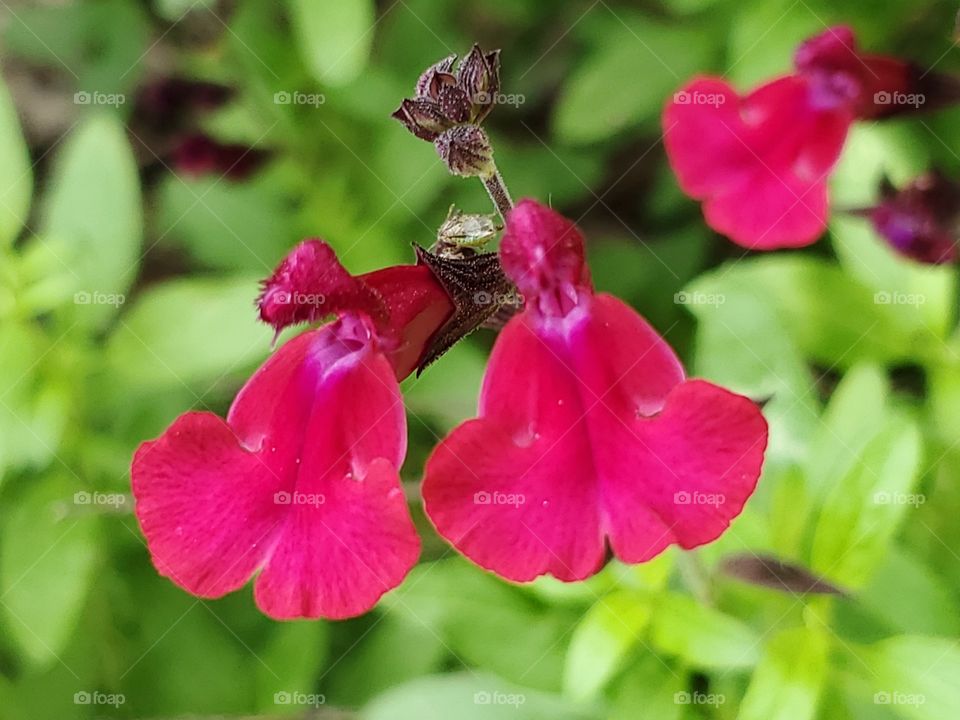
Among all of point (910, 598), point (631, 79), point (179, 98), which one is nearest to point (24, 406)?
point (179, 98)

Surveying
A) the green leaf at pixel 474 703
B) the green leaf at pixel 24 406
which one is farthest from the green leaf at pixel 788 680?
the green leaf at pixel 24 406

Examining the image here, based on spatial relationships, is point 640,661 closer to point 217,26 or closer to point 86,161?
point 86,161

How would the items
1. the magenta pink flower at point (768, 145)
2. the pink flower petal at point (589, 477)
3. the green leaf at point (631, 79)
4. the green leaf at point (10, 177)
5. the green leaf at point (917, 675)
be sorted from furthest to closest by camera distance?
the green leaf at point (631, 79) → the green leaf at point (10, 177) → the magenta pink flower at point (768, 145) → the green leaf at point (917, 675) → the pink flower petal at point (589, 477)

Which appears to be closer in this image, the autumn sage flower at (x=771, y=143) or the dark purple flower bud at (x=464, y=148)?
the dark purple flower bud at (x=464, y=148)

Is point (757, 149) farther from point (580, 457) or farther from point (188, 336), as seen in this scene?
point (188, 336)

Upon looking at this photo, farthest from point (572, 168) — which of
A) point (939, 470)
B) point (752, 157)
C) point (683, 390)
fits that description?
point (683, 390)

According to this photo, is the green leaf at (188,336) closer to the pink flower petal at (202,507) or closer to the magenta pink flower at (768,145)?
the pink flower petal at (202,507)
